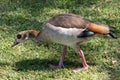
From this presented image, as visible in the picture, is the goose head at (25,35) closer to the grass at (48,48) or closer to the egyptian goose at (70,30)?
the egyptian goose at (70,30)

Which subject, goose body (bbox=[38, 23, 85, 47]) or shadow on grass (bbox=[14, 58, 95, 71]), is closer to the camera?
goose body (bbox=[38, 23, 85, 47])

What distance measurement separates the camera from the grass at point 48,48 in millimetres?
5051

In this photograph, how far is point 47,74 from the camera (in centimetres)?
504

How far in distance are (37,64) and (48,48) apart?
0.47 metres

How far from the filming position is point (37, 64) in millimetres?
5293

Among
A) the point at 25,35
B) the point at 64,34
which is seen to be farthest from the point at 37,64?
the point at 64,34

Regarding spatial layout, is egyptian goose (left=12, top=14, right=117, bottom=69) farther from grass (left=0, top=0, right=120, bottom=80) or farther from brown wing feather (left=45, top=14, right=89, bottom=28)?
grass (left=0, top=0, right=120, bottom=80)

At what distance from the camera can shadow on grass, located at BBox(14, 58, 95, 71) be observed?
5.20m

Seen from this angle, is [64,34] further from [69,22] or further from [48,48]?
[48,48]

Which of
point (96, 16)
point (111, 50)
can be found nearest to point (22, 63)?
point (111, 50)

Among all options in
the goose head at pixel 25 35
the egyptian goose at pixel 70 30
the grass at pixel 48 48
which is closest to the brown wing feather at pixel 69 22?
the egyptian goose at pixel 70 30

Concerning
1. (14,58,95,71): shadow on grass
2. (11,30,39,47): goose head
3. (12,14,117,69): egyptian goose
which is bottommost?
(14,58,95,71): shadow on grass

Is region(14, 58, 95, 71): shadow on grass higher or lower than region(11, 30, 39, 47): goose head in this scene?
lower

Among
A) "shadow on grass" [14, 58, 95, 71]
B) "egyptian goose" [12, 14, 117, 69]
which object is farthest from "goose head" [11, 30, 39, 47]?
"shadow on grass" [14, 58, 95, 71]
